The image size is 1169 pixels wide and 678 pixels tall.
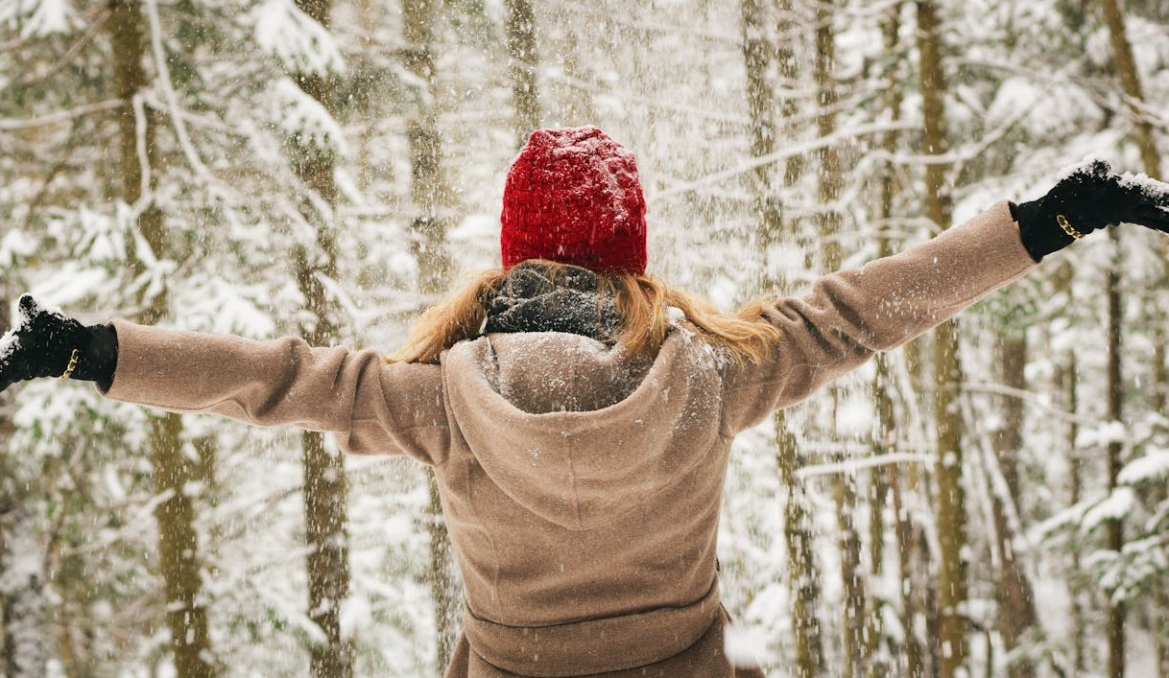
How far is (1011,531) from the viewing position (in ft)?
40.0

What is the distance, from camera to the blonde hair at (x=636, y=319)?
1656mm

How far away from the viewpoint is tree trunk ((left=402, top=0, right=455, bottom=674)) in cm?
700

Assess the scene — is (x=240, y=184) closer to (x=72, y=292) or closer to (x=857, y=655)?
(x=72, y=292)

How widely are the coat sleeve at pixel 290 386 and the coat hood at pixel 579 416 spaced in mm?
103

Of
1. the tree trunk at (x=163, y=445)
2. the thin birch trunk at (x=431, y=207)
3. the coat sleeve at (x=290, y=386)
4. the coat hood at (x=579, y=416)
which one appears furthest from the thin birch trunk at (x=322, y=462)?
the coat hood at (x=579, y=416)

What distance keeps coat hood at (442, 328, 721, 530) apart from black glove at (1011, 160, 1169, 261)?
2.69 feet

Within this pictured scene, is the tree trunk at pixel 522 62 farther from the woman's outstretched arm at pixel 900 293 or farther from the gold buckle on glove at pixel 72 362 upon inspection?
the gold buckle on glove at pixel 72 362

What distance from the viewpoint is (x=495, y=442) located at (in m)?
1.57

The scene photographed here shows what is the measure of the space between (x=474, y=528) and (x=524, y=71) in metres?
5.82

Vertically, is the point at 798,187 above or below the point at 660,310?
above

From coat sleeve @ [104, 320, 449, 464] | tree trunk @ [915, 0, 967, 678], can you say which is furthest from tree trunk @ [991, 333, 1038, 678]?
coat sleeve @ [104, 320, 449, 464]

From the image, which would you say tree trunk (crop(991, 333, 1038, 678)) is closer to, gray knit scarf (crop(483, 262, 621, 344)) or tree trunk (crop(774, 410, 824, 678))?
tree trunk (crop(774, 410, 824, 678))

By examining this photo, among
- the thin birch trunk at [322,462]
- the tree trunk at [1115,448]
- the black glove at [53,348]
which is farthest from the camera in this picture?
the tree trunk at [1115,448]

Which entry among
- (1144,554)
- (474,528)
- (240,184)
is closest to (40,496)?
(240,184)
